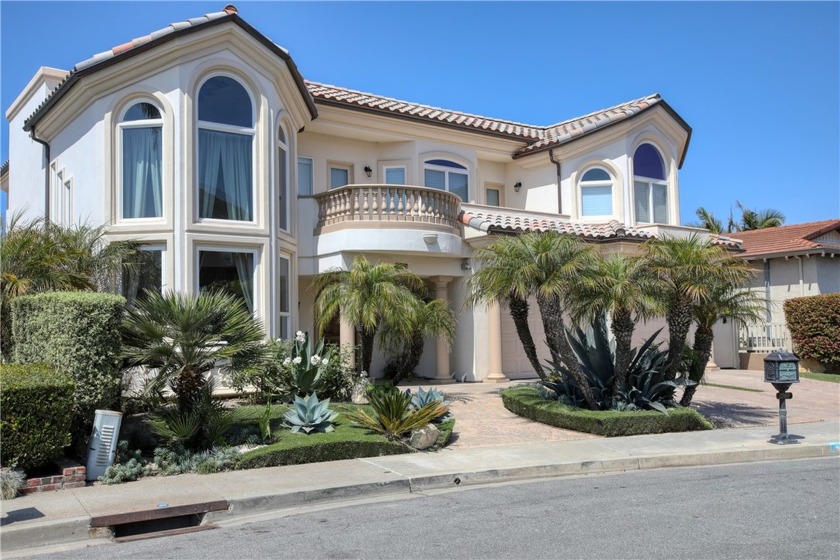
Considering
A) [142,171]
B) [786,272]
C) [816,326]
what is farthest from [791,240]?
[142,171]

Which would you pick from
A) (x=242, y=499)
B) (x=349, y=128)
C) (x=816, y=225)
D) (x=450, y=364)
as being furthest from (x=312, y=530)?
(x=816, y=225)

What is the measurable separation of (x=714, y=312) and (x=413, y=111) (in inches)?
402

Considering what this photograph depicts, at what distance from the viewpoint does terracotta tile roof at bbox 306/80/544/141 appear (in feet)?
60.4

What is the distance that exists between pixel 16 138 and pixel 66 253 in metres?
10.5

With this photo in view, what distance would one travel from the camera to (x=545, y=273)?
40.9ft

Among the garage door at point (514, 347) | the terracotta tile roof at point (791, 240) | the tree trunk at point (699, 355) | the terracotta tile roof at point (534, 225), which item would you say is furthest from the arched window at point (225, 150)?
the terracotta tile roof at point (791, 240)

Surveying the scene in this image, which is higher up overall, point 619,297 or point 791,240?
point 791,240

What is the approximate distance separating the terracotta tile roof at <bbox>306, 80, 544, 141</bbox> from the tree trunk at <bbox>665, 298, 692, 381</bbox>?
30.5 ft

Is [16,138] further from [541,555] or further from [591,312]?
[541,555]

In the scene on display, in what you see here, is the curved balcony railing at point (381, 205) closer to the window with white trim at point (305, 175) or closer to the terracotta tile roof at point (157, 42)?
the window with white trim at point (305, 175)

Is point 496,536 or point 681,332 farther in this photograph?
point 681,332

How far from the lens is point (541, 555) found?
6.05m

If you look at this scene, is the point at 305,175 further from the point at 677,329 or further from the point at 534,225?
the point at 677,329

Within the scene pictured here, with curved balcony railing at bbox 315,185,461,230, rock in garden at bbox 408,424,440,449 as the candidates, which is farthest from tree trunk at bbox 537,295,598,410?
curved balcony railing at bbox 315,185,461,230
